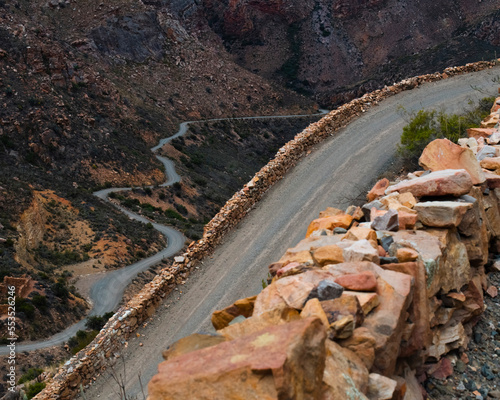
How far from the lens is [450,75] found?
26359 mm

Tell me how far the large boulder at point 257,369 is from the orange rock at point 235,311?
2.30 metres

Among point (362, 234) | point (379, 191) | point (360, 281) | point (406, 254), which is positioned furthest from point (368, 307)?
point (379, 191)

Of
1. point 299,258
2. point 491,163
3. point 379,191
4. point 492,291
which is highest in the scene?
point 299,258

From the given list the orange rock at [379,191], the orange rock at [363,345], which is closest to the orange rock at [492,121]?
the orange rock at [379,191]

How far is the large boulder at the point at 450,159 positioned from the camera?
11.2 metres

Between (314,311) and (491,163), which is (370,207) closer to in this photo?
(491,163)

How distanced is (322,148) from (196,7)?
100712 millimetres

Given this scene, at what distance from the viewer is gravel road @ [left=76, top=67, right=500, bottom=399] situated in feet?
37.1

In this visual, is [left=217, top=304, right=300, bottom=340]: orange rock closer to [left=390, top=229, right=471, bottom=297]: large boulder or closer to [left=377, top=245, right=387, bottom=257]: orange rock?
[left=377, top=245, right=387, bottom=257]: orange rock

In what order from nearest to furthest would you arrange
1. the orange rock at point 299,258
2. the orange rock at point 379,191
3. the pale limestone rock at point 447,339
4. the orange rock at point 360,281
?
the orange rock at point 360,281, the pale limestone rock at point 447,339, the orange rock at point 299,258, the orange rock at point 379,191

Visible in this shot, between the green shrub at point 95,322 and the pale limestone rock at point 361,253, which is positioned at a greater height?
the pale limestone rock at point 361,253

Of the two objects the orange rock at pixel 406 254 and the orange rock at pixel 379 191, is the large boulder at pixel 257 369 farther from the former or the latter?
the orange rock at pixel 379 191

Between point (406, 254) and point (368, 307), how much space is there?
Result: 5.60ft

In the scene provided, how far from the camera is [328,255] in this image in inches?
315
